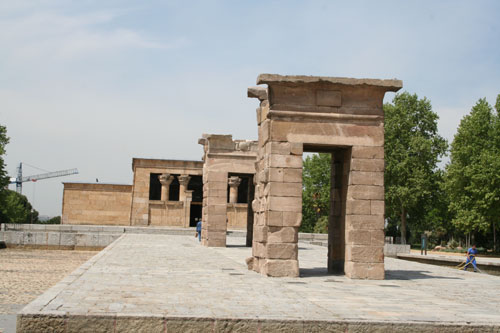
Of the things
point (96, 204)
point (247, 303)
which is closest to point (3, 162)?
point (96, 204)

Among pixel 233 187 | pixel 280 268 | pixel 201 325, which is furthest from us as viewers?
pixel 233 187

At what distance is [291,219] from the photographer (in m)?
11.6

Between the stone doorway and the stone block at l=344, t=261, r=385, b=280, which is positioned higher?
the stone doorway

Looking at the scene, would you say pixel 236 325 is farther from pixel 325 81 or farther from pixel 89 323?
pixel 325 81

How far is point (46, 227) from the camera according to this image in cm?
3350

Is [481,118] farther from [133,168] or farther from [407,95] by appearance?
[133,168]

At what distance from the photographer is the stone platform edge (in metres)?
5.93

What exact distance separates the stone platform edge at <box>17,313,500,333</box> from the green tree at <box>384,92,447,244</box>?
35.2m

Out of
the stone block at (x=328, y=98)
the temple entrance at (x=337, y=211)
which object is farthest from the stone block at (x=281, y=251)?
the stone block at (x=328, y=98)

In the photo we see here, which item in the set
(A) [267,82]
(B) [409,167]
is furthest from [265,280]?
(B) [409,167]

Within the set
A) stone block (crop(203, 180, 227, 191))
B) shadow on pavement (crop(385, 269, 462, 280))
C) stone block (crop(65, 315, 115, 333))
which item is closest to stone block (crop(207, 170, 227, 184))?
stone block (crop(203, 180, 227, 191))

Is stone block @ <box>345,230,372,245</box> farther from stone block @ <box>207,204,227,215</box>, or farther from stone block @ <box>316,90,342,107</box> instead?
stone block @ <box>207,204,227,215</box>

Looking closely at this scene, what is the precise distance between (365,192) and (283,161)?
74.4 inches

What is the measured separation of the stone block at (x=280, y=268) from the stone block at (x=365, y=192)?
193cm
